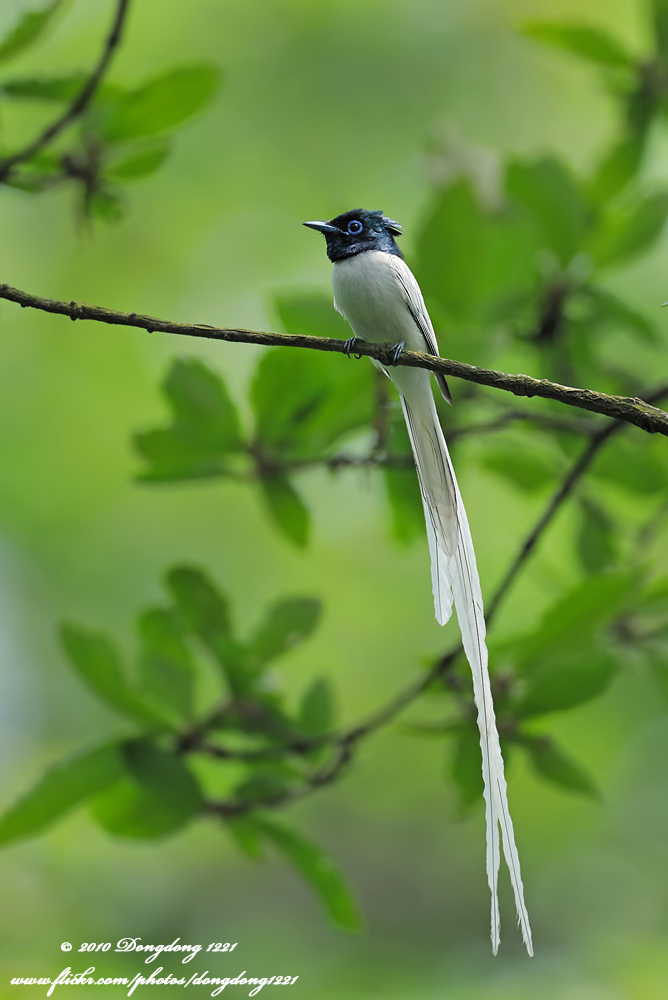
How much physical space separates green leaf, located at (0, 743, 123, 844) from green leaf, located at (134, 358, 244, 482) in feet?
1.73

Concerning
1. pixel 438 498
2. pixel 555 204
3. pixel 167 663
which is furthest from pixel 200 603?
pixel 555 204

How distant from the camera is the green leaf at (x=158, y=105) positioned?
1641 millimetres

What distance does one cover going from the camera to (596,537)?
1.99m

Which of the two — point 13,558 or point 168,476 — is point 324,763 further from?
point 13,558

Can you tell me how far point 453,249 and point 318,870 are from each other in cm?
123

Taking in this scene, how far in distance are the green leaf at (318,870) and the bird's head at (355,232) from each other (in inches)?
45.3

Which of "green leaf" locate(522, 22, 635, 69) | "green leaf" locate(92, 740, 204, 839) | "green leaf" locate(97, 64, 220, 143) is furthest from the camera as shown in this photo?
"green leaf" locate(522, 22, 635, 69)

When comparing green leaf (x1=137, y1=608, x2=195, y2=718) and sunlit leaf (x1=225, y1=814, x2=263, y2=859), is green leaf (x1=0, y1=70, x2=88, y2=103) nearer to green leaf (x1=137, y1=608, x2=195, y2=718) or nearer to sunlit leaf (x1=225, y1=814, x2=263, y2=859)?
green leaf (x1=137, y1=608, x2=195, y2=718)

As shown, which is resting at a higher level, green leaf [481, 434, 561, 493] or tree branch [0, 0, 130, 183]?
tree branch [0, 0, 130, 183]

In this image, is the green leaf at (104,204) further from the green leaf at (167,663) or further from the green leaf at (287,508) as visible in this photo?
the green leaf at (167,663)

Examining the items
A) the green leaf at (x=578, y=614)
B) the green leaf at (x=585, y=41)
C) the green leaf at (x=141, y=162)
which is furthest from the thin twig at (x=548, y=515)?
the green leaf at (x=141, y=162)

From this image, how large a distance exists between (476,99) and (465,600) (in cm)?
414

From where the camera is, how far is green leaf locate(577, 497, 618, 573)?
→ 198 centimetres

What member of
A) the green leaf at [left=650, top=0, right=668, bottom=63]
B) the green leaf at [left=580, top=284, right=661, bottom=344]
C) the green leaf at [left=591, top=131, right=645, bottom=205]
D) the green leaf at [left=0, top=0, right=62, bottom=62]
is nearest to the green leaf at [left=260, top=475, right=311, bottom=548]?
the green leaf at [left=580, top=284, right=661, bottom=344]
